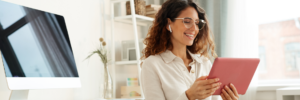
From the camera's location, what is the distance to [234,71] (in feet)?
3.60

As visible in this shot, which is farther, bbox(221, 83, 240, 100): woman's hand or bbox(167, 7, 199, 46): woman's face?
bbox(167, 7, 199, 46): woman's face

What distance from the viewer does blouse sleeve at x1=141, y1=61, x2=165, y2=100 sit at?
1.19 m

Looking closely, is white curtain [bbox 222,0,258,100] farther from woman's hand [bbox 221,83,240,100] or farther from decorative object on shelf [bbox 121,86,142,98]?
woman's hand [bbox 221,83,240,100]

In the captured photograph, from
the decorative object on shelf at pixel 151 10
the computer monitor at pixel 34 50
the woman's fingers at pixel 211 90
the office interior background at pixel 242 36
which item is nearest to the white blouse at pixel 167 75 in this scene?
the woman's fingers at pixel 211 90

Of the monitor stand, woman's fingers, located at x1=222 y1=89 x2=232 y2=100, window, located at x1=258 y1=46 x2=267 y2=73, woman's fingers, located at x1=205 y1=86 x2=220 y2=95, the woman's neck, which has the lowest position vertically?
window, located at x1=258 y1=46 x2=267 y2=73

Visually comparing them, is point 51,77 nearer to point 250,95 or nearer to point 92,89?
point 92,89

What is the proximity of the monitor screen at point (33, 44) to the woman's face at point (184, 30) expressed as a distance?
708 mm

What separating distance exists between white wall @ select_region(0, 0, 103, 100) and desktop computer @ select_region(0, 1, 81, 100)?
0.43 m

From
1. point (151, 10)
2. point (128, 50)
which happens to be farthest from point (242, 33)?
point (128, 50)

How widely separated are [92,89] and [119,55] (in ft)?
1.62

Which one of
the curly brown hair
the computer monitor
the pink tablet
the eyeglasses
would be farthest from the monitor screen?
the pink tablet

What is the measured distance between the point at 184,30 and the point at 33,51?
2.59ft

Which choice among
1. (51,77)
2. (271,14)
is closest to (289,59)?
(271,14)

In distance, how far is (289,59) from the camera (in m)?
2.59
